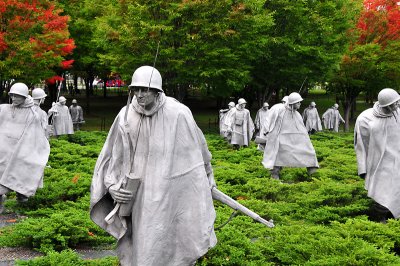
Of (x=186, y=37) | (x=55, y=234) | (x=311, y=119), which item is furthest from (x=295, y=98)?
(x=311, y=119)

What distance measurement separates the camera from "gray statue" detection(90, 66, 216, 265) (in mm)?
5016

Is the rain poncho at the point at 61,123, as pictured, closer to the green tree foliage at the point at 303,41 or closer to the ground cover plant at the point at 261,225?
the ground cover plant at the point at 261,225

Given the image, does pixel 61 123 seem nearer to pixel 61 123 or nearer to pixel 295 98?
pixel 61 123

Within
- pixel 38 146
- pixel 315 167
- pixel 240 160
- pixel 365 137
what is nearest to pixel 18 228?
pixel 38 146

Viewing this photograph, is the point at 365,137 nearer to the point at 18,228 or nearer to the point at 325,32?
the point at 18,228

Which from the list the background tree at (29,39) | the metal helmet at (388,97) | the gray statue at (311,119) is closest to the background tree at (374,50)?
the gray statue at (311,119)

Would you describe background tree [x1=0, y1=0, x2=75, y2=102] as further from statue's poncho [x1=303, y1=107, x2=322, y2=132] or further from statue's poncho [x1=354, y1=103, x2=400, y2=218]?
statue's poncho [x1=354, y1=103, x2=400, y2=218]

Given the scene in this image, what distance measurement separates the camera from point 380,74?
1326 inches

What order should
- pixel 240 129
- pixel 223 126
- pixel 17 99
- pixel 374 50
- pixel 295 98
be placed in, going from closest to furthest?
1. pixel 17 99
2. pixel 295 98
3. pixel 240 129
4. pixel 223 126
5. pixel 374 50

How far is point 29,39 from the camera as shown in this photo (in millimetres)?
24188

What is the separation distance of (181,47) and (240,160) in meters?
9.28

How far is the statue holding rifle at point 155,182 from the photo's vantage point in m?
5.02

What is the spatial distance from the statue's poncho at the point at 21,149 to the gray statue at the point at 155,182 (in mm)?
5405

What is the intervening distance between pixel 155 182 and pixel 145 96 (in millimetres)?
735
